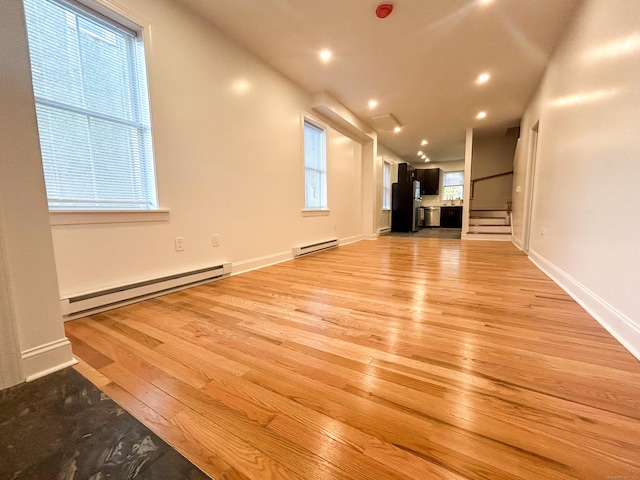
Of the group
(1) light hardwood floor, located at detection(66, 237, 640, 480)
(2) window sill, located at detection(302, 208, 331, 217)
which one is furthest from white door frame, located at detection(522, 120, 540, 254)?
(2) window sill, located at detection(302, 208, 331, 217)

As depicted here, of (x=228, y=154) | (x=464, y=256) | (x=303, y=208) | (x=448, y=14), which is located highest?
(x=448, y=14)

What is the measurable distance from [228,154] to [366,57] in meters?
2.07

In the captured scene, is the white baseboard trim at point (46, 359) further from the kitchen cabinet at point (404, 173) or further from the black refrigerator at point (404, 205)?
the kitchen cabinet at point (404, 173)

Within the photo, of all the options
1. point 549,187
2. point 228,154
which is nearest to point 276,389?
point 228,154

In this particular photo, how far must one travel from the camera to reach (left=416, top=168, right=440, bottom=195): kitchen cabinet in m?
9.84

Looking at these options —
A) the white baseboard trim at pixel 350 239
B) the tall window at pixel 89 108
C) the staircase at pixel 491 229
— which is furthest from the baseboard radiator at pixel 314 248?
the staircase at pixel 491 229

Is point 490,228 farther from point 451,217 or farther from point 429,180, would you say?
point 429,180

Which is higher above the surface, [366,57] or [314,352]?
[366,57]

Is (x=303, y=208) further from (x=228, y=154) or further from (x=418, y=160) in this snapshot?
(x=418, y=160)

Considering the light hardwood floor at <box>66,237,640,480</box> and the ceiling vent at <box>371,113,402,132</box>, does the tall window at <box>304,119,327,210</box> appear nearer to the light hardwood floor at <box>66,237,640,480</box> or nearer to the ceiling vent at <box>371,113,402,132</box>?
the ceiling vent at <box>371,113,402,132</box>

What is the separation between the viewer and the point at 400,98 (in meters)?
4.34

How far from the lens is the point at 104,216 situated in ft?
6.07

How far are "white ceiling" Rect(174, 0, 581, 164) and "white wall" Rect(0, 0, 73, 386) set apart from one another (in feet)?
6.30

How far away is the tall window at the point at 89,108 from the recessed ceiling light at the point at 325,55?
190 centimetres
